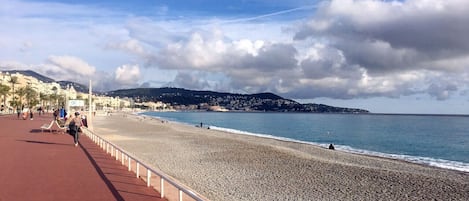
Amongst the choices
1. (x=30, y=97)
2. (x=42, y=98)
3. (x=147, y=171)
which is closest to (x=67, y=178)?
(x=147, y=171)

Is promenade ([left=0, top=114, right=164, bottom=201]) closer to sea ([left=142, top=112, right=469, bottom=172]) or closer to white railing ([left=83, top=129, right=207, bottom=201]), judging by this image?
white railing ([left=83, top=129, right=207, bottom=201])

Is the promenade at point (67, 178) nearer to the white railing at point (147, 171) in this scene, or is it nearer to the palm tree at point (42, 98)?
the white railing at point (147, 171)

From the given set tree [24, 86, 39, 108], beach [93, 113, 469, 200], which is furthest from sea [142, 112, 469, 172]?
tree [24, 86, 39, 108]

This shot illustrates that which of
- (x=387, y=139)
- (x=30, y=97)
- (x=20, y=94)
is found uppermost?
(x=20, y=94)

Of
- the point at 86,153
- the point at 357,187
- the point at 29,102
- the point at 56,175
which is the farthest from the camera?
the point at 29,102

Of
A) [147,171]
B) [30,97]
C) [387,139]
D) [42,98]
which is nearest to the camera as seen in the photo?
[147,171]

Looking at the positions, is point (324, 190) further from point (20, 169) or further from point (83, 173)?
point (20, 169)

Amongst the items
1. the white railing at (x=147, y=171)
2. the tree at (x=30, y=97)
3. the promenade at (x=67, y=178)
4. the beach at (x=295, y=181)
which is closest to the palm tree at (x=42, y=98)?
the tree at (x=30, y=97)

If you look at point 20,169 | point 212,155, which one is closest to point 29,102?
point 212,155

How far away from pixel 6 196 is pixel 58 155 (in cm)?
662

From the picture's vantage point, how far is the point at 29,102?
93562mm

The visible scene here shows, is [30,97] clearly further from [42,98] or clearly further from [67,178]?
[67,178]

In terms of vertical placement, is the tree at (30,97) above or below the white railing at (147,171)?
above

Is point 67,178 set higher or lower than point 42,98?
lower
